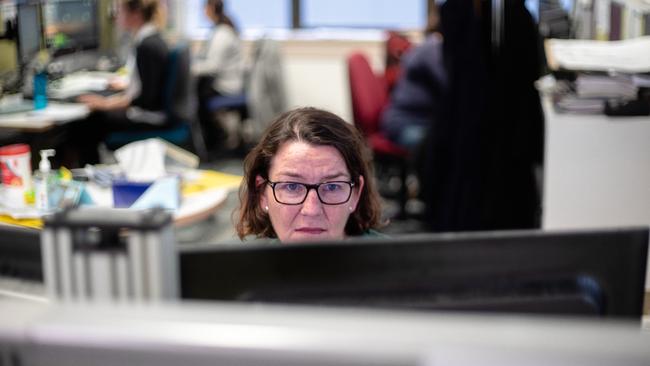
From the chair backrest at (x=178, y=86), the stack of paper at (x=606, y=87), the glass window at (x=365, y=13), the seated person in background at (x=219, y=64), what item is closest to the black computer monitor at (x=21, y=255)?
the stack of paper at (x=606, y=87)

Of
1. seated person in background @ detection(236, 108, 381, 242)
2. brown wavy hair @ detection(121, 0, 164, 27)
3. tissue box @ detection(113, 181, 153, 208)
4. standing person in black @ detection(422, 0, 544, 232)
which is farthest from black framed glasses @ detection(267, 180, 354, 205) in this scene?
brown wavy hair @ detection(121, 0, 164, 27)

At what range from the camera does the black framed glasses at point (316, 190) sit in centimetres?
150

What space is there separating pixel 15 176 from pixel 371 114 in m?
1.97

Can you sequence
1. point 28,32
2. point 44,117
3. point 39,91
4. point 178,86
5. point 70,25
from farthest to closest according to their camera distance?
point 70,25 < point 178,86 < point 28,32 < point 39,91 < point 44,117

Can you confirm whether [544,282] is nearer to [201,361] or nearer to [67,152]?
[201,361]

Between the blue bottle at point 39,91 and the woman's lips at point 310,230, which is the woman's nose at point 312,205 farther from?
the blue bottle at point 39,91

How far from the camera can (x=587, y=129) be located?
7.23 feet

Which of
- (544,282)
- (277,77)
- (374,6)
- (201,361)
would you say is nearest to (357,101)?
(277,77)

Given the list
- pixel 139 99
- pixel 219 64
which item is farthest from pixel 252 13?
pixel 139 99

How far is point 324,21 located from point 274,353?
19.3 ft

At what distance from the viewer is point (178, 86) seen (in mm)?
4539

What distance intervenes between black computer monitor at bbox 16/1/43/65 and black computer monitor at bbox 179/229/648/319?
368cm

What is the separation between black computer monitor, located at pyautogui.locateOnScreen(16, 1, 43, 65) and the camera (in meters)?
4.13

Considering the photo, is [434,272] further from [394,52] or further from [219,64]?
[219,64]
